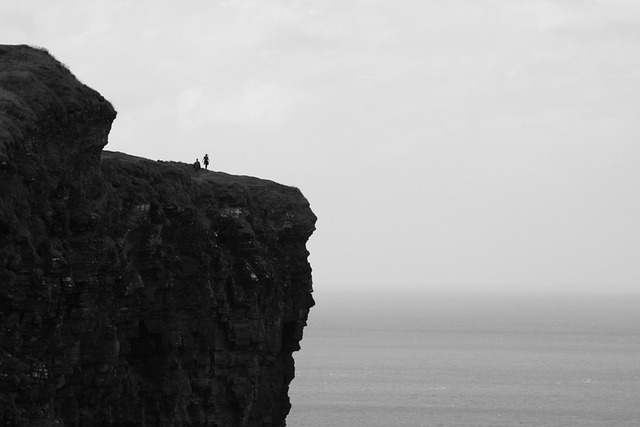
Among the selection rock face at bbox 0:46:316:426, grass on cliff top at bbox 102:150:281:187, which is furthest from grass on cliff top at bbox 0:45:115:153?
grass on cliff top at bbox 102:150:281:187

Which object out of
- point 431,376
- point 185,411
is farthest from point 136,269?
point 431,376

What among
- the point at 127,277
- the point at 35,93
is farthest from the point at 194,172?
the point at 35,93

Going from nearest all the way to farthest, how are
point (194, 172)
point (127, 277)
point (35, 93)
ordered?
1. point (35, 93)
2. point (127, 277)
3. point (194, 172)

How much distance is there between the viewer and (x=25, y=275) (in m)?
39.4

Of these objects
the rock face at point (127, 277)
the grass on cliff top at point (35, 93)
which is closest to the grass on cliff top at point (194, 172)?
the rock face at point (127, 277)

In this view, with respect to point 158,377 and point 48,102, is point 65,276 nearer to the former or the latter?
point 48,102

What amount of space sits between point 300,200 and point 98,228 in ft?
83.7

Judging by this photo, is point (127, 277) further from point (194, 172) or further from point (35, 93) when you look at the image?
point (194, 172)

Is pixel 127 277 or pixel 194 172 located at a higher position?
pixel 194 172

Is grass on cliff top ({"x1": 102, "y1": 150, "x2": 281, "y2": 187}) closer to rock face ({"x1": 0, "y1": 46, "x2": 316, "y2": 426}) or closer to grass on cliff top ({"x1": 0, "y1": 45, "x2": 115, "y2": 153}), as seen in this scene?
rock face ({"x1": 0, "y1": 46, "x2": 316, "y2": 426})

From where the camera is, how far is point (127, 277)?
51.0m

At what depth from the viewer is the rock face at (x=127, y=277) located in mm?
40594

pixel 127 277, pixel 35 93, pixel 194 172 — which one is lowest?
pixel 127 277

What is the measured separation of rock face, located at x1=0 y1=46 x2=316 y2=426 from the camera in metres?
40.6
